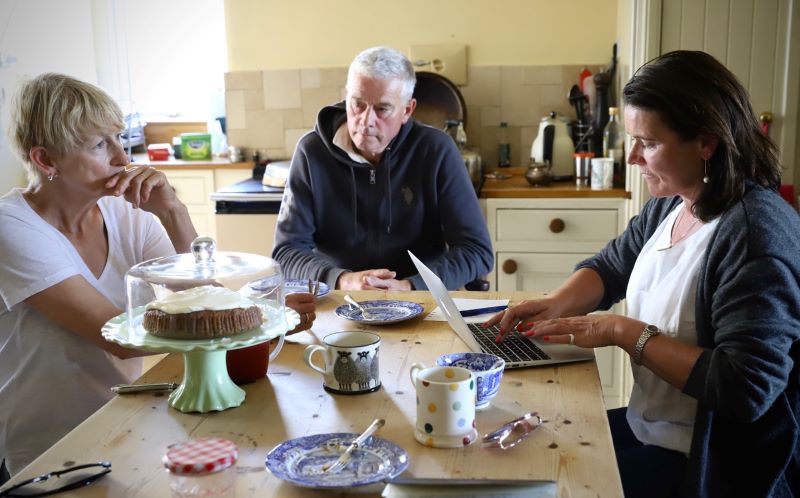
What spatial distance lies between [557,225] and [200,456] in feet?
7.15

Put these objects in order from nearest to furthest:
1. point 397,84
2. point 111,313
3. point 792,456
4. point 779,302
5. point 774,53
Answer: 1. point 779,302
2. point 792,456
3. point 111,313
4. point 397,84
5. point 774,53

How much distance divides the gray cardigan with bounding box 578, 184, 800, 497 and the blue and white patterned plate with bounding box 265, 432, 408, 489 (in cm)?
58

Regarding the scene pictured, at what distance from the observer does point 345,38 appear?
370 centimetres

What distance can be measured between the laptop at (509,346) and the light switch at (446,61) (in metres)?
2.12

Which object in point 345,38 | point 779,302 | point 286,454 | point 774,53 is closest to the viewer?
point 286,454

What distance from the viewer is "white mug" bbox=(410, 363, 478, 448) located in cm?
119

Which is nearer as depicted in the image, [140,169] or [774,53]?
[140,169]

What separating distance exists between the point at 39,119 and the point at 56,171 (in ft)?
0.36

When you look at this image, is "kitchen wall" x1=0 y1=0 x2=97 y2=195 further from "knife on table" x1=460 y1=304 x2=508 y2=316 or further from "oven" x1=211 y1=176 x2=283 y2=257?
"knife on table" x1=460 y1=304 x2=508 y2=316

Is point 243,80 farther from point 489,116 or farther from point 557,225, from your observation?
point 557,225

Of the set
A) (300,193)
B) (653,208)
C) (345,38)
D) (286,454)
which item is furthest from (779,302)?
(345,38)

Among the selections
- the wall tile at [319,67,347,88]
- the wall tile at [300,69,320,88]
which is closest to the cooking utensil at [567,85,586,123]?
the wall tile at [319,67,347,88]

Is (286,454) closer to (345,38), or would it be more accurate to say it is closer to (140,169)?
(140,169)

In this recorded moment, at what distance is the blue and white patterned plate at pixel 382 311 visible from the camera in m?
1.80
